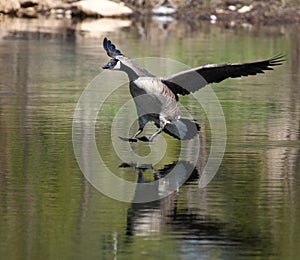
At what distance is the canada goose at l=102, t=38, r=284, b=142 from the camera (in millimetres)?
12312

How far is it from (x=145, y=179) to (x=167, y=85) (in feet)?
5.64

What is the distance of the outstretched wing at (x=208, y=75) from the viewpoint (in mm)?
12844

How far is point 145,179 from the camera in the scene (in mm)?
11609

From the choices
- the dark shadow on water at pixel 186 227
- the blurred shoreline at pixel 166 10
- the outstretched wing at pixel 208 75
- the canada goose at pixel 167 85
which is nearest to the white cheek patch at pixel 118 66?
the canada goose at pixel 167 85

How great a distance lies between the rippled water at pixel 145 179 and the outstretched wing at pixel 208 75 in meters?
0.79

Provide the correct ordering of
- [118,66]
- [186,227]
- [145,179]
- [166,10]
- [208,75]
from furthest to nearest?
[166,10] → [208,75] → [118,66] → [145,179] → [186,227]

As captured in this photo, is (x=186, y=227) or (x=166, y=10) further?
(x=166, y=10)

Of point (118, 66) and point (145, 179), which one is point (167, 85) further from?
point (145, 179)

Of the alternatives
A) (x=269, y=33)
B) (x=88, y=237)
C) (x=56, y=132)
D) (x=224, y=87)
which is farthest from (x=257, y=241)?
(x=269, y=33)

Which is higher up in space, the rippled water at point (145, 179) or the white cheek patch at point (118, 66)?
the white cheek patch at point (118, 66)

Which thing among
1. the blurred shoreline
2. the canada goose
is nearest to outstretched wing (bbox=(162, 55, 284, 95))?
the canada goose

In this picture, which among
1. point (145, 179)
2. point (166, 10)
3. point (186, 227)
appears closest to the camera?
point (186, 227)

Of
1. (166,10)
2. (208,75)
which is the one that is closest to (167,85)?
(208,75)

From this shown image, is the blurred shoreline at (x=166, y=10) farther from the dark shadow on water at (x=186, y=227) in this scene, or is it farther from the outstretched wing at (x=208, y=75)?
the dark shadow on water at (x=186, y=227)
